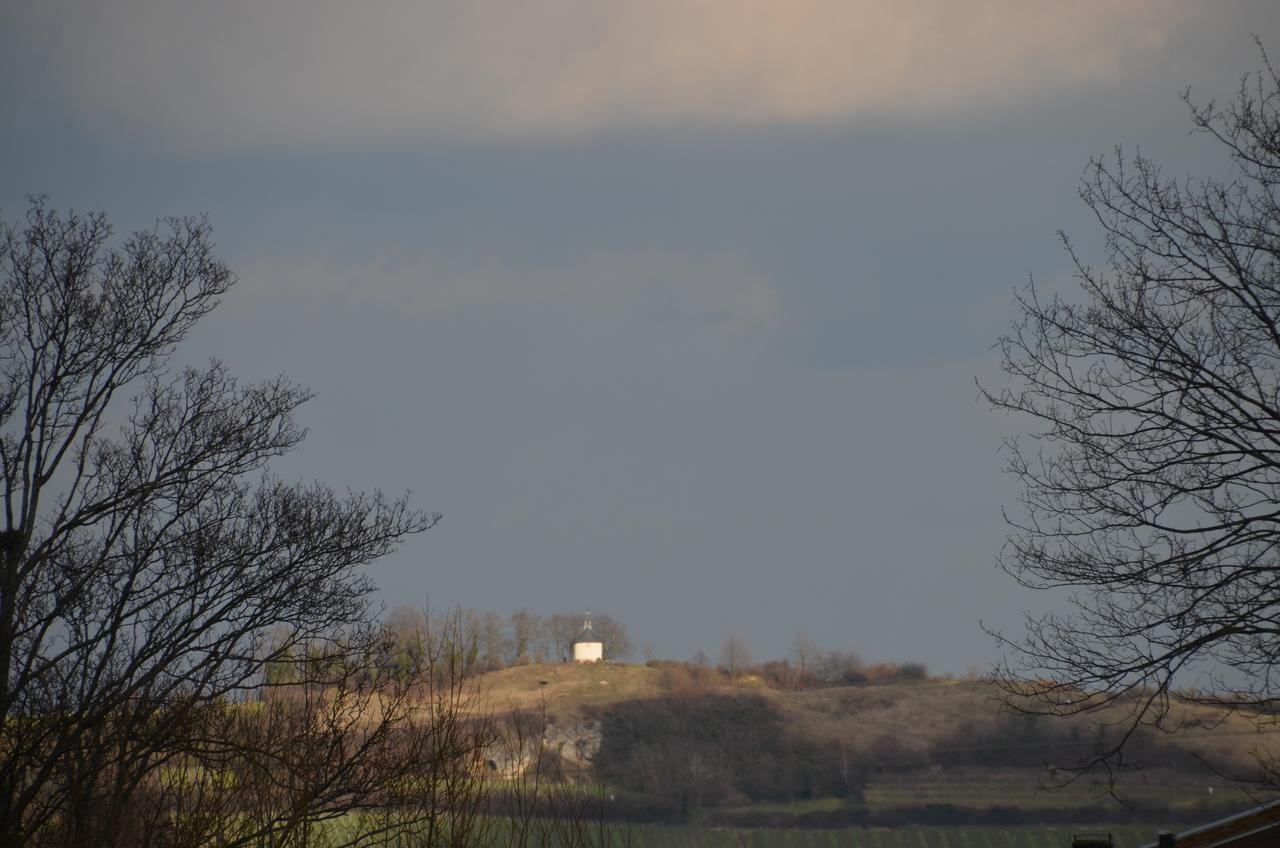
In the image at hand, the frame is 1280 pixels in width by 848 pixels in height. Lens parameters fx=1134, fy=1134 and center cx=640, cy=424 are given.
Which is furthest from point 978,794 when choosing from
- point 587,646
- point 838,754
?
point 587,646

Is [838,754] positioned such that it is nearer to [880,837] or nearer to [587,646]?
[880,837]

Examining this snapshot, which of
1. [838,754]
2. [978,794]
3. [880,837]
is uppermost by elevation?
[838,754]

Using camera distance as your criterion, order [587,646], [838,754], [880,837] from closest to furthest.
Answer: [880,837]
[838,754]
[587,646]

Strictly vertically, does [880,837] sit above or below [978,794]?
below

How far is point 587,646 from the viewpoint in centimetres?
13950

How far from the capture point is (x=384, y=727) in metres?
9.27

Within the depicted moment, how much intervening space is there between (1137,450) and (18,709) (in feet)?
43.3

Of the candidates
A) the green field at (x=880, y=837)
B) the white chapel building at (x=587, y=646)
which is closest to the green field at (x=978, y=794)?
the green field at (x=880, y=837)

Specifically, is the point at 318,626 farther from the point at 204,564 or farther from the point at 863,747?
the point at 863,747

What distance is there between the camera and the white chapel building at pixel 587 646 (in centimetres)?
13675

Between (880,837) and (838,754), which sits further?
(838,754)

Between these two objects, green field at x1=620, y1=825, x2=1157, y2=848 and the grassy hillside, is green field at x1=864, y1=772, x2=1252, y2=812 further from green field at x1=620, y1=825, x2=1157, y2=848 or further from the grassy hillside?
green field at x1=620, y1=825, x2=1157, y2=848

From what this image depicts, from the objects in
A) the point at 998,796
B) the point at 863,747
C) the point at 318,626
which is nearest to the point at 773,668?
the point at 863,747

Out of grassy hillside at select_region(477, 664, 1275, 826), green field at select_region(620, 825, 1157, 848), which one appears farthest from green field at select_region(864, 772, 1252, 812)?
green field at select_region(620, 825, 1157, 848)
